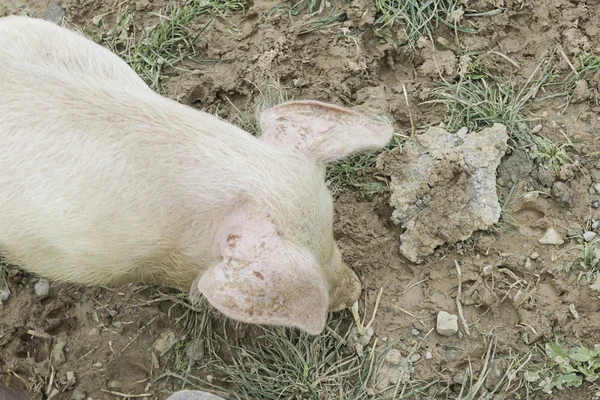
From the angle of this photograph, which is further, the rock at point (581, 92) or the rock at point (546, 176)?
the rock at point (581, 92)

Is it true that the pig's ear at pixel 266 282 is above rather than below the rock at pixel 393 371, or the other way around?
above

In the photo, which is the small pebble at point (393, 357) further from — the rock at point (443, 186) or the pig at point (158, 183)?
the pig at point (158, 183)

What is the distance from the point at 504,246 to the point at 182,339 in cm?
185

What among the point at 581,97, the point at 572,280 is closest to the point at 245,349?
the point at 572,280

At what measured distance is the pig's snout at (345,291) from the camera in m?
3.03

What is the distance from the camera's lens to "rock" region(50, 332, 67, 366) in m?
3.44

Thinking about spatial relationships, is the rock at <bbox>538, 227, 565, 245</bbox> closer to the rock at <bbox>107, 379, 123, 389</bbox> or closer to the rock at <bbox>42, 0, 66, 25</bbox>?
the rock at <bbox>107, 379, 123, 389</bbox>

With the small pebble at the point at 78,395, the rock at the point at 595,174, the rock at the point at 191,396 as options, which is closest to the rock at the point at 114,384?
the small pebble at the point at 78,395

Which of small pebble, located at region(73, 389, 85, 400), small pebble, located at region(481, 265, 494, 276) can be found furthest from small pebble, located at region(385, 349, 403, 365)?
small pebble, located at region(73, 389, 85, 400)

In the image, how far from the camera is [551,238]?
3359 millimetres

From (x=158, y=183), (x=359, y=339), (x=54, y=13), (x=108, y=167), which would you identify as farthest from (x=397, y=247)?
(x=54, y=13)

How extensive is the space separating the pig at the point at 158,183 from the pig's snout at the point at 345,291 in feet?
1.40

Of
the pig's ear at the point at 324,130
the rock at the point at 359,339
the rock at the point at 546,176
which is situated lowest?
the rock at the point at 359,339

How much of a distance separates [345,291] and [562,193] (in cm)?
132
